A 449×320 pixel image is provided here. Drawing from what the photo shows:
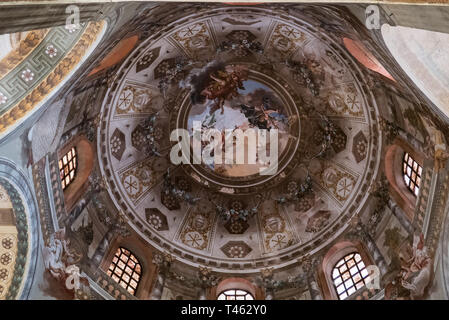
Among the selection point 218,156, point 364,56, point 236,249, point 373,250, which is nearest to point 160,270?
point 236,249

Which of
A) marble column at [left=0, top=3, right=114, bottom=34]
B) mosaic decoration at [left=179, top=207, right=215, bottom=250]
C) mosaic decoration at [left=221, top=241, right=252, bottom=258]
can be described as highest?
mosaic decoration at [left=179, top=207, right=215, bottom=250]

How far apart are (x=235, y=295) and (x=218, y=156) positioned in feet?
19.9

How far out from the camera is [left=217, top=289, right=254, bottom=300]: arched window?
17.8 meters

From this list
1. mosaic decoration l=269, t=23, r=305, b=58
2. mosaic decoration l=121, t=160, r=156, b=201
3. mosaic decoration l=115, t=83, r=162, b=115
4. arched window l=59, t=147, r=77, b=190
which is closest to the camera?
arched window l=59, t=147, r=77, b=190

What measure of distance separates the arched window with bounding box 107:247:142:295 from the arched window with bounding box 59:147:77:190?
124 inches

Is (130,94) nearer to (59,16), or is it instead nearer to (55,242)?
(55,242)

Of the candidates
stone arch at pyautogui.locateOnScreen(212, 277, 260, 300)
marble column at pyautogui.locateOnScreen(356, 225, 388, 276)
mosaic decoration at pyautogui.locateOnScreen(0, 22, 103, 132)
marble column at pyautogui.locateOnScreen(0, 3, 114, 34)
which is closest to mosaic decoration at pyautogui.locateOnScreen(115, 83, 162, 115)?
mosaic decoration at pyautogui.locateOnScreen(0, 22, 103, 132)

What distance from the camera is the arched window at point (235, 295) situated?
1777cm

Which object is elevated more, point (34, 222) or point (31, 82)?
point (31, 82)

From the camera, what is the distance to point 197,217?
20141 mm

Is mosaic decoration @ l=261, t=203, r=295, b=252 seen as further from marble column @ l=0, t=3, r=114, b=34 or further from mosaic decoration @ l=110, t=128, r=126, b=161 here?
marble column @ l=0, t=3, r=114, b=34

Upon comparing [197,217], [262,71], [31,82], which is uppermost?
[262,71]
